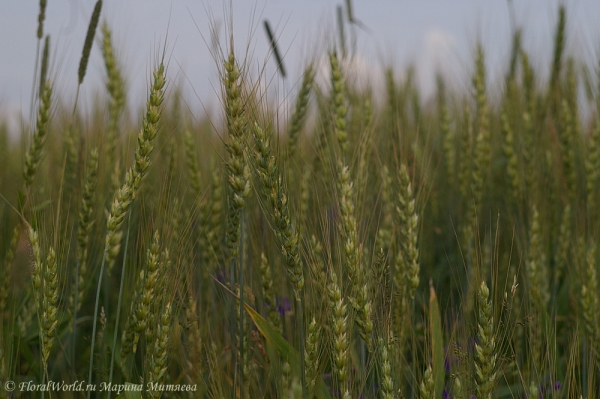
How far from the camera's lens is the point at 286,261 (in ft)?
3.88

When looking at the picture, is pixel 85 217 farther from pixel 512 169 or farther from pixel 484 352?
pixel 512 169

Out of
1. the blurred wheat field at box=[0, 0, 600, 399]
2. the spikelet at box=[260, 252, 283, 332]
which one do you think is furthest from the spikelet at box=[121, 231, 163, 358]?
the spikelet at box=[260, 252, 283, 332]

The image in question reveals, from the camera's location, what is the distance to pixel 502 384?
5.84 ft

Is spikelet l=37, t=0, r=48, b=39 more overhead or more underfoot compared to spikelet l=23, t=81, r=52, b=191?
more overhead

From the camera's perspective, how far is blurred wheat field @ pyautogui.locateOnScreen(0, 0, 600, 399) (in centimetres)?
124

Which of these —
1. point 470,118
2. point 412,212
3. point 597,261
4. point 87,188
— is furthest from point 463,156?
point 87,188

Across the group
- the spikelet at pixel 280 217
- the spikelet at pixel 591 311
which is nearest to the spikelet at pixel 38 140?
the spikelet at pixel 280 217

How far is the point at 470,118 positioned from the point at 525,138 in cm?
25

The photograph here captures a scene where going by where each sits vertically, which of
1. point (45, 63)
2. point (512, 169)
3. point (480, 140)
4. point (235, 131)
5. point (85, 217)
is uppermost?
point (45, 63)

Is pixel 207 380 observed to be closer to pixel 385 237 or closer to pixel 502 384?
pixel 385 237

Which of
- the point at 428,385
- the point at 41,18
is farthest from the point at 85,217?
the point at 428,385

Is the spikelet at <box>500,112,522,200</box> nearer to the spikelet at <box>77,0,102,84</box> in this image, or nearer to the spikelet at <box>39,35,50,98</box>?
the spikelet at <box>77,0,102,84</box>

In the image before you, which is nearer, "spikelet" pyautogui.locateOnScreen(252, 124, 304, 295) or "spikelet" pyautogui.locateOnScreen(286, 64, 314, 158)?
"spikelet" pyautogui.locateOnScreen(252, 124, 304, 295)

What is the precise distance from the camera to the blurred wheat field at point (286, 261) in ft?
4.05
